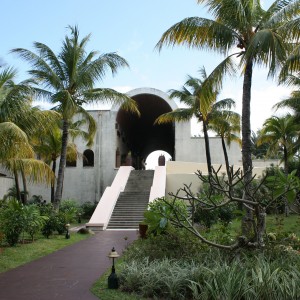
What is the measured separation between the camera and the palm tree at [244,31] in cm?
1112

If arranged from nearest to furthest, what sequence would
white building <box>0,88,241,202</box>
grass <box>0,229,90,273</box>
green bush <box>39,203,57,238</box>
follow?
A: grass <box>0,229,90,273</box>, green bush <box>39,203,57,238</box>, white building <box>0,88,241,202</box>

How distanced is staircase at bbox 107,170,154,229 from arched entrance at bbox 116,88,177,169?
442 centimetres

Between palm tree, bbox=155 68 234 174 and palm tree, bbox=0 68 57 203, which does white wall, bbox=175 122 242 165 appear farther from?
palm tree, bbox=0 68 57 203

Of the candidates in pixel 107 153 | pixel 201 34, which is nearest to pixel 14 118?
pixel 201 34

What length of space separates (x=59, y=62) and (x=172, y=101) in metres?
13.9

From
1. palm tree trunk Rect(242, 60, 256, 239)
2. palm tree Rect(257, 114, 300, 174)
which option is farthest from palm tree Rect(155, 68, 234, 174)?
palm tree trunk Rect(242, 60, 256, 239)

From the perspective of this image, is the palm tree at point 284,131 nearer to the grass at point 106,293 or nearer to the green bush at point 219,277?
the green bush at point 219,277

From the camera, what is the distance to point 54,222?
15.7 meters

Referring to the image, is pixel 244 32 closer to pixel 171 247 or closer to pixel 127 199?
pixel 171 247

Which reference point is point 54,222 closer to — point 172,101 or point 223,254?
point 223,254

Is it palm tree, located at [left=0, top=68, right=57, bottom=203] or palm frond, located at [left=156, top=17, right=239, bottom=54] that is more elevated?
palm frond, located at [left=156, top=17, right=239, bottom=54]

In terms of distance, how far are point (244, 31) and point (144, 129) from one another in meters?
32.4

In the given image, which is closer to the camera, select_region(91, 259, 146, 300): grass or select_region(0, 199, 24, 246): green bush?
select_region(91, 259, 146, 300): grass

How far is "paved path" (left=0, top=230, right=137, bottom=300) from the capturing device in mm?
6621
